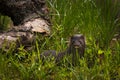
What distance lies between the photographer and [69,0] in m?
6.57

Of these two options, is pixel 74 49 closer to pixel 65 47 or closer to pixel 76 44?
pixel 76 44

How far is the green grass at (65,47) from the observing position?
397 centimetres

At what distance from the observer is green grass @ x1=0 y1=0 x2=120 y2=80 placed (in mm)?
3971

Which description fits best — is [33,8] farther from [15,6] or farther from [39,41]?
[39,41]

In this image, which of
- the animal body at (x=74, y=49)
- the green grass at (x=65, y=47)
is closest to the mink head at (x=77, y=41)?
the animal body at (x=74, y=49)

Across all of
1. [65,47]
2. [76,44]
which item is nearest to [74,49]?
[76,44]

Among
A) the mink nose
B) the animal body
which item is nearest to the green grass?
the animal body

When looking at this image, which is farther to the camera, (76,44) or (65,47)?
(65,47)

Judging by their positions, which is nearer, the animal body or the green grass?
the green grass

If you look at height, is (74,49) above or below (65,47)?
above

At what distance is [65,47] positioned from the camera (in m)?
4.98

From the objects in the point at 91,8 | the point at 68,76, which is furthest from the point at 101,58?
the point at 91,8

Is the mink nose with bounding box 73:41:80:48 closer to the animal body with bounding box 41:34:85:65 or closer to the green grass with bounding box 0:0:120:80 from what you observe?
the animal body with bounding box 41:34:85:65

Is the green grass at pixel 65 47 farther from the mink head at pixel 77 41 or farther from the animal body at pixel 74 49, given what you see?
the mink head at pixel 77 41
